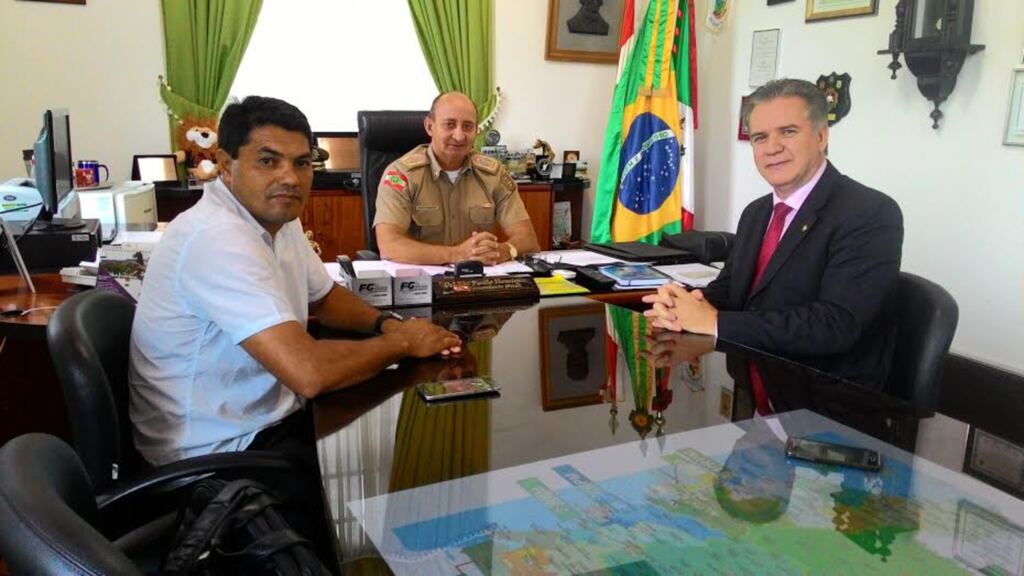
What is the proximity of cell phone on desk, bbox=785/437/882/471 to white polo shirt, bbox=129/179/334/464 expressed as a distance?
2.94 feet

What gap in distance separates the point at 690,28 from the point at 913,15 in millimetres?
1343

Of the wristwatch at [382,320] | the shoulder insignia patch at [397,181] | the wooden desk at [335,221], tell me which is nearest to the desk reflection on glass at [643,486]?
the wristwatch at [382,320]

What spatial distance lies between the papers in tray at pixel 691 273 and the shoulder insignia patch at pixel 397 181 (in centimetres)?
101

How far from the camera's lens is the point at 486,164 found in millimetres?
3203

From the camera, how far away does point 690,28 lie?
14.5 ft

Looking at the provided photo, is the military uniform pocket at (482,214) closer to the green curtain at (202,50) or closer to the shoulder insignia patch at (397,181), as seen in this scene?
the shoulder insignia patch at (397,181)

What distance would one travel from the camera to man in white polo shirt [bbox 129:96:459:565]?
1436mm

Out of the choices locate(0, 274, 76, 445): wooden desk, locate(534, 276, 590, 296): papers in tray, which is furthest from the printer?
locate(534, 276, 590, 296): papers in tray

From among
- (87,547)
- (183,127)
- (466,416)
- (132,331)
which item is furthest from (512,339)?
(183,127)

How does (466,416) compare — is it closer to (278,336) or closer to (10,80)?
(278,336)

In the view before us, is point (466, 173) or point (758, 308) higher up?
point (466, 173)

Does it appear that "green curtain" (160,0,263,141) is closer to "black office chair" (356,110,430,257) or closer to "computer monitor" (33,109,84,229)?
"black office chair" (356,110,430,257)

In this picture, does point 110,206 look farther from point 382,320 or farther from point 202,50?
point 382,320

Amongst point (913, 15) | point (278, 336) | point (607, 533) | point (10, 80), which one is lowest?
point (607, 533)
